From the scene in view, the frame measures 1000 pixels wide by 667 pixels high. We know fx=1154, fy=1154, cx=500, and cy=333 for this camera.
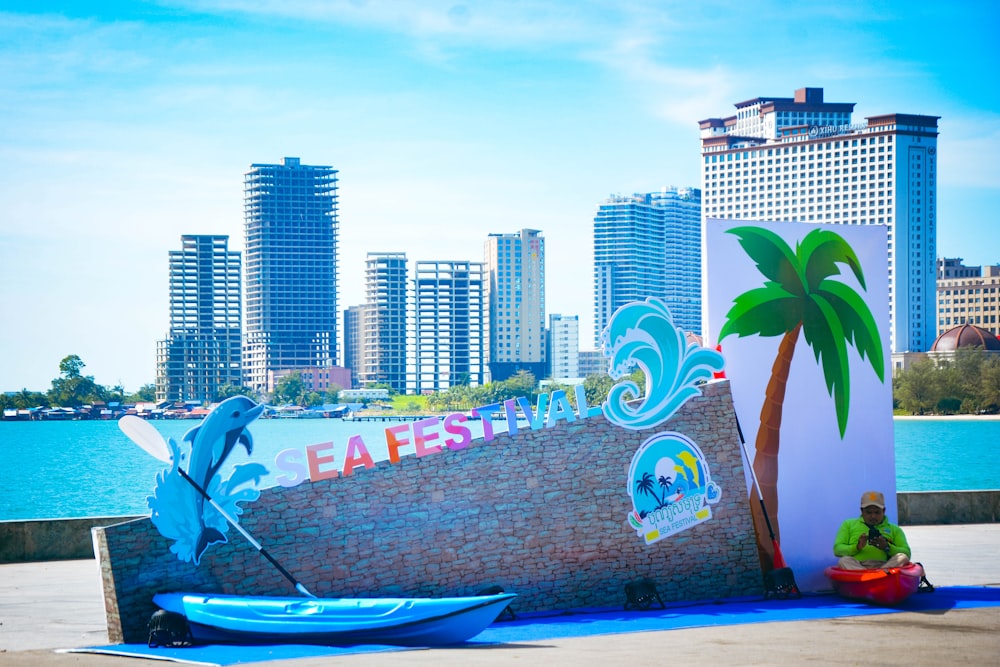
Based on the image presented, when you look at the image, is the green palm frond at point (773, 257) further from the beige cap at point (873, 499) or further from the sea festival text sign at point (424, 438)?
the sea festival text sign at point (424, 438)

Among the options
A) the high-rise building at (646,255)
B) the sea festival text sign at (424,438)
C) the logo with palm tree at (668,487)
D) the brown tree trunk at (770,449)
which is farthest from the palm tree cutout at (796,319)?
the high-rise building at (646,255)

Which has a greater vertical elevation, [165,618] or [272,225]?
[272,225]

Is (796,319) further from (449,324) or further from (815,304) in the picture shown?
(449,324)

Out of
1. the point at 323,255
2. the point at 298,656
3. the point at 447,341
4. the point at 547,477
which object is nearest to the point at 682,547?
the point at 547,477

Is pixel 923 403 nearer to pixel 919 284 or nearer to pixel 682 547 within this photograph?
pixel 919 284

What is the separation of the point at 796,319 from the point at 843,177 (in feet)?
407

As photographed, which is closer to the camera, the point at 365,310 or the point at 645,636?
the point at 645,636

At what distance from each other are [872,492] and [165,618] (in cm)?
705

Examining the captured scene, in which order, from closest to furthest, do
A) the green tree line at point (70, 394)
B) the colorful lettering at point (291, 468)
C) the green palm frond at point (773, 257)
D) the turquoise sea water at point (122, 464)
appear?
the colorful lettering at point (291, 468)
the green palm frond at point (773, 257)
the turquoise sea water at point (122, 464)
the green tree line at point (70, 394)

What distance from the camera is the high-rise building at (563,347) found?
5758 inches

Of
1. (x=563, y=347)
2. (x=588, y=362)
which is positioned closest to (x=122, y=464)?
(x=588, y=362)

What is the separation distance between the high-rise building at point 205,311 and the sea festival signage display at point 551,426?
473 feet

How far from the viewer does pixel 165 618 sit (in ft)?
31.2

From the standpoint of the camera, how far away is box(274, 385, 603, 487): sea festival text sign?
1041cm
